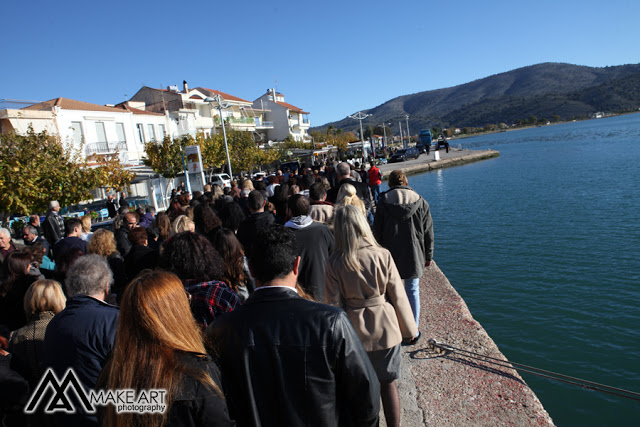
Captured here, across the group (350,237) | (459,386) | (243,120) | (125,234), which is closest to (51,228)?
(125,234)

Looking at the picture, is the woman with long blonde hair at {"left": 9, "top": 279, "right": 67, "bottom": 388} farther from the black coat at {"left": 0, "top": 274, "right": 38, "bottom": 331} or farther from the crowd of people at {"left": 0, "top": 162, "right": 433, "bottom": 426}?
the black coat at {"left": 0, "top": 274, "right": 38, "bottom": 331}

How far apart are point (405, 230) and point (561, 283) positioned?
7555 millimetres

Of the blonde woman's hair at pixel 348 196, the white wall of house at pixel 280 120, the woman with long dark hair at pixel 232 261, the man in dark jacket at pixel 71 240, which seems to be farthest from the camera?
the white wall of house at pixel 280 120

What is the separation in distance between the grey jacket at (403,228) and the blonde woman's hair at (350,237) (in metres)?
1.91

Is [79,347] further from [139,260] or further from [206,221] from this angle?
[206,221]

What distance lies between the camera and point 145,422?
1.71m

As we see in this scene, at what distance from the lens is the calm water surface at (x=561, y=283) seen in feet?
22.0

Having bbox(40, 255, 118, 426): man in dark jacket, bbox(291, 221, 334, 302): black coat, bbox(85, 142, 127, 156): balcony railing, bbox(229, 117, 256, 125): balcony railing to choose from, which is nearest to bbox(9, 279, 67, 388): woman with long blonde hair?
bbox(40, 255, 118, 426): man in dark jacket

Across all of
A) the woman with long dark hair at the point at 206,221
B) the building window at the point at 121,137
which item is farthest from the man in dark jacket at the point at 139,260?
the building window at the point at 121,137

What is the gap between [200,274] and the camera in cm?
305

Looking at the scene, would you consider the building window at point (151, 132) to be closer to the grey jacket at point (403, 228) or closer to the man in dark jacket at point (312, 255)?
the grey jacket at point (403, 228)

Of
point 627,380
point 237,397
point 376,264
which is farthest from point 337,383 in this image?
point 627,380

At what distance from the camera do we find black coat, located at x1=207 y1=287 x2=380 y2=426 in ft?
6.27

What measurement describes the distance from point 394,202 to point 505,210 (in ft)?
58.8
